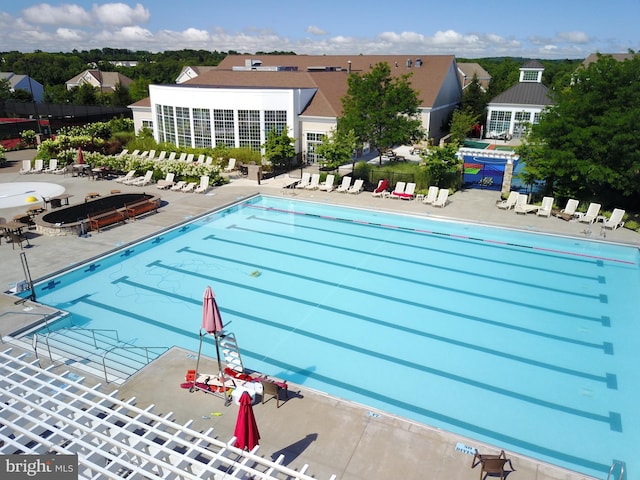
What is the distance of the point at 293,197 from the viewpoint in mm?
22750

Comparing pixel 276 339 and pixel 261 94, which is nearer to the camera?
pixel 276 339

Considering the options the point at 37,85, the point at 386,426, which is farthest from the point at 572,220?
the point at 37,85

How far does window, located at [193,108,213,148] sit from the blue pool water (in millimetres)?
12243

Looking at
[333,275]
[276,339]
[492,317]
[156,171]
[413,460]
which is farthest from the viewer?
[156,171]

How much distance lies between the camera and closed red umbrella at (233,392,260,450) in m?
6.79

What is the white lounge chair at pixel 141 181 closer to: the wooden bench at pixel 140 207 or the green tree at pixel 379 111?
the wooden bench at pixel 140 207

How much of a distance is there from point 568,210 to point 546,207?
2.81 ft

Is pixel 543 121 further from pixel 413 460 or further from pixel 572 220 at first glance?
pixel 413 460

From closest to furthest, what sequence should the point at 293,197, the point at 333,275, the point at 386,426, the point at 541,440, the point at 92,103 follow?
1. the point at 386,426
2. the point at 541,440
3. the point at 333,275
4. the point at 293,197
5. the point at 92,103

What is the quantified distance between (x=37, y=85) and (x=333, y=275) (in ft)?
292

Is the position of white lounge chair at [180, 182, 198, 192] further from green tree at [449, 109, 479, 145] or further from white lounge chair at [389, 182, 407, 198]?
green tree at [449, 109, 479, 145]

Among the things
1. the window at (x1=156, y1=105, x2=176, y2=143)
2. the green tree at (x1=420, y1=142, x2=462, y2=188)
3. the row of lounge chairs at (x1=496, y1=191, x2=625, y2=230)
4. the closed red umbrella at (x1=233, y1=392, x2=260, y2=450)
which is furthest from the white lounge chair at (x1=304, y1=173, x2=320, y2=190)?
the closed red umbrella at (x1=233, y1=392, x2=260, y2=450)

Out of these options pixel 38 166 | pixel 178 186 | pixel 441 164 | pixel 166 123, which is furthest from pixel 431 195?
pixel 38 166

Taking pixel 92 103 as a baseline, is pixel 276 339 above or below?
below
